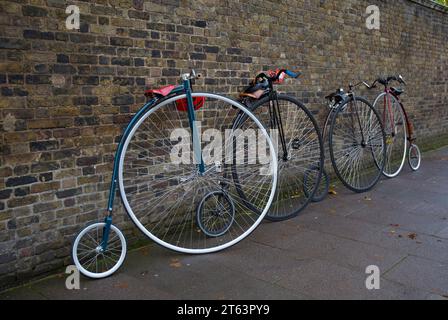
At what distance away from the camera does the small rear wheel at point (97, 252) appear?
118 inches

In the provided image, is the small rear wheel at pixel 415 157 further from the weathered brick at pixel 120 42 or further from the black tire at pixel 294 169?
the weathered brick at pixel 120 42

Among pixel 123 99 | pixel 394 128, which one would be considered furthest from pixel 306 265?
pixel 394 128

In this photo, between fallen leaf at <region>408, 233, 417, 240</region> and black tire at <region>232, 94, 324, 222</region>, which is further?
black tire at <region>232, 94, 324, 222</region>

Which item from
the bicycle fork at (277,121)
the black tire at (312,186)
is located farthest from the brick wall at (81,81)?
the black tire at (312,186)

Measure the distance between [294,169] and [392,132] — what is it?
89.8 inches

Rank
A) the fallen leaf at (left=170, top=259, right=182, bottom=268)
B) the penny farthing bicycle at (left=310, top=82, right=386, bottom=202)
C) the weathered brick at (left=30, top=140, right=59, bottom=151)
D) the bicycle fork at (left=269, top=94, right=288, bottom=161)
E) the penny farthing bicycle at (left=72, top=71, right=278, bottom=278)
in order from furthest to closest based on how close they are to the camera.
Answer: the penny farthing bicycle at (left=310, top=82, right=386, bottom=202) → the bicycle fork at (left=269, top=94, right=288, bottom=161) → the penny farthing bicycle at (left=72, top=71, right=278, bottom=278) → the fallen leaf at (left=170, top=259, right=182, bottom=268) → the weathered brick at (left=30, top=140, right=59, bottom=151)

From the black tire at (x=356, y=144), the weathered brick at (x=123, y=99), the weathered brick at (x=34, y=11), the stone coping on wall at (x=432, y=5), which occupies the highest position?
the stone coping on wall at (x=432, y=5)

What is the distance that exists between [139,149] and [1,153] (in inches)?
43.0

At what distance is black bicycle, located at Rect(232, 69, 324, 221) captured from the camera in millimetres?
4227

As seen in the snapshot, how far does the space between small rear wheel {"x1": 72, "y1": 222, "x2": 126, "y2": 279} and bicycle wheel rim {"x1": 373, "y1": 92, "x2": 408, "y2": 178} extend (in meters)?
3.99

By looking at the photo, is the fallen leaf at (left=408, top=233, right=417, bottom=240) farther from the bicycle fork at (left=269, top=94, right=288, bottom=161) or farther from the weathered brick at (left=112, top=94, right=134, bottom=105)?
the weathered brick at (left=112, top=94, right=134, bottom=105)

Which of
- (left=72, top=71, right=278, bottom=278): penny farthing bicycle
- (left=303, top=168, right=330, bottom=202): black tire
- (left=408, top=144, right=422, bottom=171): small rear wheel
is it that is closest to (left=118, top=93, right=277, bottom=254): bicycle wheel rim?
(left=72, top=71, right=278, bottom=278): penny farthing bicycle

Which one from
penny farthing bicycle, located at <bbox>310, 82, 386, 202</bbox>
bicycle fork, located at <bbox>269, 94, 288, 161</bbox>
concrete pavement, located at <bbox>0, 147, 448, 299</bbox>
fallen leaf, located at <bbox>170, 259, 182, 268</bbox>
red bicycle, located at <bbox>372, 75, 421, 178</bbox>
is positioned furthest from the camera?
red bicycle, located at <bbox>372, 75, 421, 178</bbox>

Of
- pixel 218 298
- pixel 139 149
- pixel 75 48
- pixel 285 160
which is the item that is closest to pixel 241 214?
pixel 285 160
